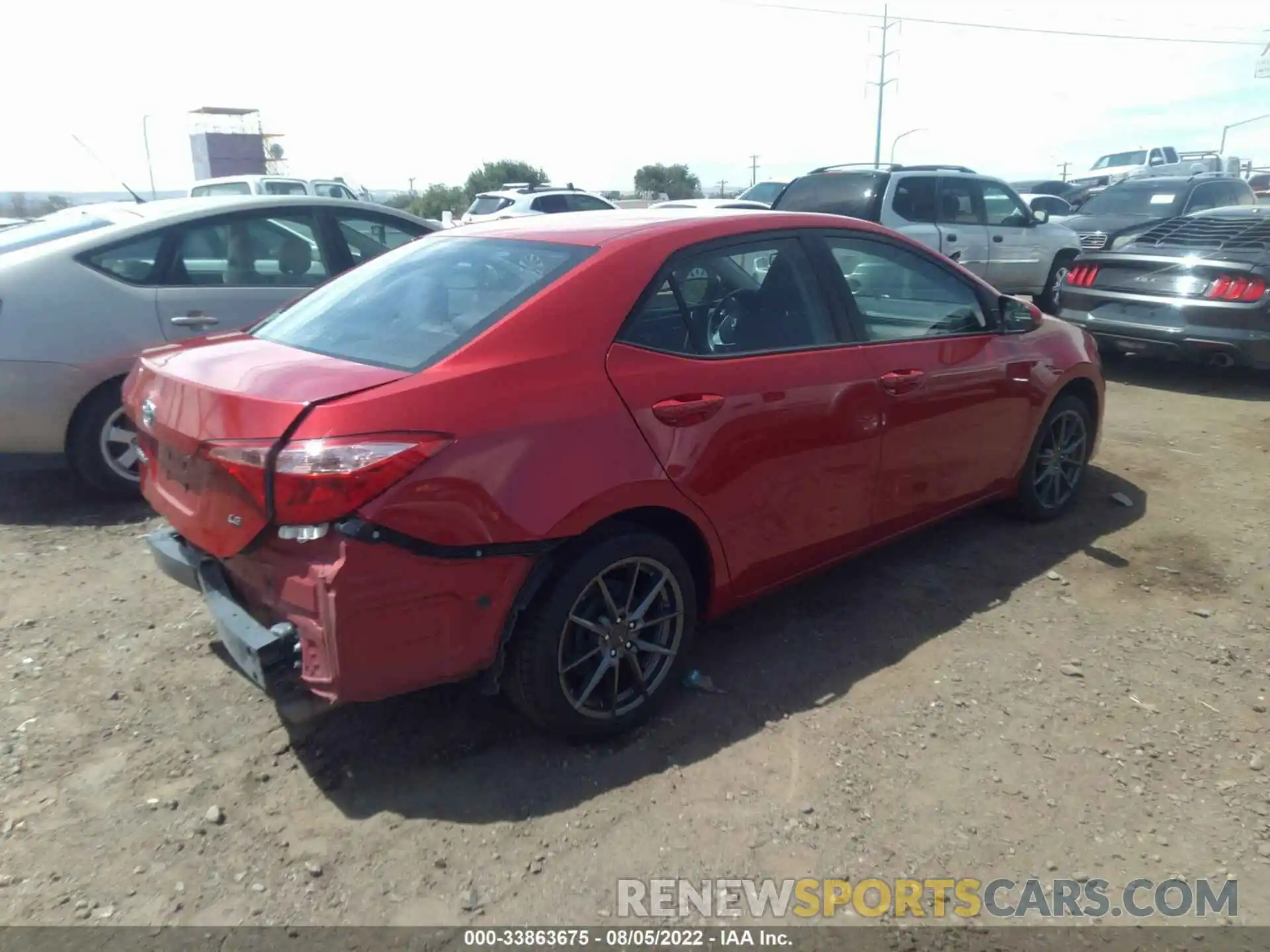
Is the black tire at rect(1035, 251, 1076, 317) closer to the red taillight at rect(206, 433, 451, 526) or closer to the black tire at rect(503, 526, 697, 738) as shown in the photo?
the black tire at rect(503, 526, 697, 738)

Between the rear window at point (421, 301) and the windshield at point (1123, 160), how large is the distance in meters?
29.4

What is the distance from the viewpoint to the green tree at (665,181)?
6041 centimetres

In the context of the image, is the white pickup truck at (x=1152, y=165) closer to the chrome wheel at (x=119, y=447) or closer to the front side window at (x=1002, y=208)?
the front side window at (x=1002, y=208)

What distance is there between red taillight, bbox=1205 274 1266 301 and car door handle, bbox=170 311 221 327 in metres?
7.28

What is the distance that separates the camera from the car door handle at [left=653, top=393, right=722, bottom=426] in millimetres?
3096

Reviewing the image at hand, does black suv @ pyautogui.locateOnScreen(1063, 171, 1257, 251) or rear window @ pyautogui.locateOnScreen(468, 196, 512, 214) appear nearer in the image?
black suv @ pyautogui.locateOnScreen(1063, 171, 1257, 251)

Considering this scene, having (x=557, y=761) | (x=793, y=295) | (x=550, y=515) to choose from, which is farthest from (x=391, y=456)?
(x=793, y=295)

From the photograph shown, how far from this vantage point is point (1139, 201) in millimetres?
14781

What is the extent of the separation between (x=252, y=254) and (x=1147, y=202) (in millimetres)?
13751

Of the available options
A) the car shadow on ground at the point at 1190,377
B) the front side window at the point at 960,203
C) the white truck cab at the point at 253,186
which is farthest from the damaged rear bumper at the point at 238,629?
the white truck cab at the point at 253,186

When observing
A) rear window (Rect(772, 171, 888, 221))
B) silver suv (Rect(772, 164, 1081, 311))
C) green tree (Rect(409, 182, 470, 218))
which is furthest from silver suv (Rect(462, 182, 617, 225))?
green tree (Rect(409, 182, 470, 218))

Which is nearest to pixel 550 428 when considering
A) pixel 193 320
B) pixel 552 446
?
pixel 552 446

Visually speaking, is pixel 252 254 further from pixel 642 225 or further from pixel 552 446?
pixel 552 446

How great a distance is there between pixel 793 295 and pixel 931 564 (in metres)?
1.58
